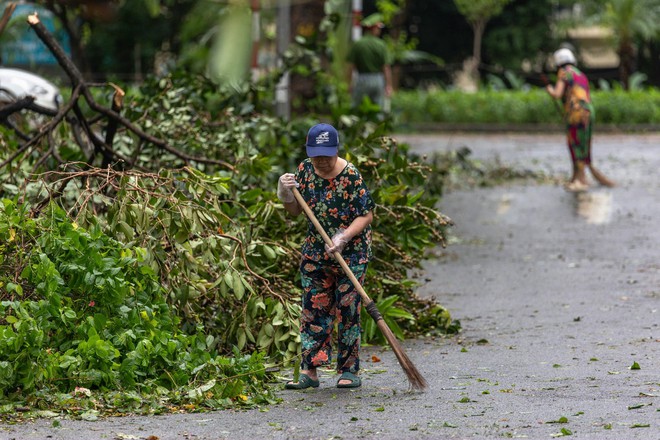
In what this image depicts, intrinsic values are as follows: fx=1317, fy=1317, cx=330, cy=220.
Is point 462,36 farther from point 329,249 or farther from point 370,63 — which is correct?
point 329,249

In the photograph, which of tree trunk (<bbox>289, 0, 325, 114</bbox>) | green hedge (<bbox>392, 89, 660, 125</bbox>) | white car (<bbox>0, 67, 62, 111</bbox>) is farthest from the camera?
green hedge (<bbox>392, 89, 660, 125</bbox>)

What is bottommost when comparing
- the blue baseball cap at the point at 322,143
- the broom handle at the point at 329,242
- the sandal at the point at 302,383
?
the sandal at the point at 302,383

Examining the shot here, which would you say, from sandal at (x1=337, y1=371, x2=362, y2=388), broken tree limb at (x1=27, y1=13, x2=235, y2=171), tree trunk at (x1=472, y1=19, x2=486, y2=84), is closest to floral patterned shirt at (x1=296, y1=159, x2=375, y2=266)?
sandal at (x1=337, y1=371, x2=362, y2=388)

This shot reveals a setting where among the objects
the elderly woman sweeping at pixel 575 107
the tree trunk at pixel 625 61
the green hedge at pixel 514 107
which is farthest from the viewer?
the tree trunk at pixel 625 61

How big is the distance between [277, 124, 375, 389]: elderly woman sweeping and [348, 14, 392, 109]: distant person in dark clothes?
1274cm

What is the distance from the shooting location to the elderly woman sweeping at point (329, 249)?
7371 mm

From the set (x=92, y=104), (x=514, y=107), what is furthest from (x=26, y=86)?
(x=514, y=107)

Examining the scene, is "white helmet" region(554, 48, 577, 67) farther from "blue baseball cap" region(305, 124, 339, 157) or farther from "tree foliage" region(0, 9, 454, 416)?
"blue baseball cap" region(305, 124, 339, 157)

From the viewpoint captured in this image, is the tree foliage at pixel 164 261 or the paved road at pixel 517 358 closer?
the paved road at pixel 517 358

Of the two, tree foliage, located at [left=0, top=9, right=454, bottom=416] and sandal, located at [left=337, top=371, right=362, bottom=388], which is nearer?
tree foliage, located at [left=0, top=9, right=454, bottom=416]

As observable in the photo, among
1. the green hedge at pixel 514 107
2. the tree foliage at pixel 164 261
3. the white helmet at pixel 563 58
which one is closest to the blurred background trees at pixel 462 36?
the green hedge at pixel 514 107

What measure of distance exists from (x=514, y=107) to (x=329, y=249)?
24.8 m

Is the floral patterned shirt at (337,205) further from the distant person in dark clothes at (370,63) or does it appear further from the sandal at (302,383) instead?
the distant person in dark clothes at (370,63)

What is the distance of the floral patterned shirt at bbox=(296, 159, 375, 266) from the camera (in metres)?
7.43
